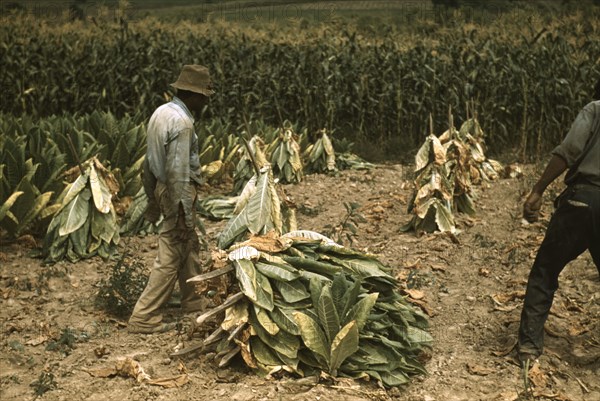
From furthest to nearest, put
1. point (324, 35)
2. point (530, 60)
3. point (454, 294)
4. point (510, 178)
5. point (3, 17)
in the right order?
point (3, 17) < point (324, 35) < point (530, 60) < point (510, 178) < point (454, 294)

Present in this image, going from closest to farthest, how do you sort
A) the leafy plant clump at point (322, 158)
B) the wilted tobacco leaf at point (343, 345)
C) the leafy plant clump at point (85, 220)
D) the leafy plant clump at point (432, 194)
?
the wilted tobacco leaf at point (343, 345)
the leafy plant clump at point (85, 220)
the leafy plant clump at point (432, 194)
the leafy plant clump at point (322, 158)

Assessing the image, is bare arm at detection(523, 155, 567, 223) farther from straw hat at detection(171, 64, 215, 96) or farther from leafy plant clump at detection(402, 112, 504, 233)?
leafy plant clump at detection(402, 112, 504, 233)

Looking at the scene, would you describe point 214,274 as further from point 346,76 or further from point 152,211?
point 346,76

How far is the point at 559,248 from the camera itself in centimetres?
423

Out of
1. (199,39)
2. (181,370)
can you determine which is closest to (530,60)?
(199,39)

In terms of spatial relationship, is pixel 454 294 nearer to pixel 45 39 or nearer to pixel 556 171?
pixel 556 171

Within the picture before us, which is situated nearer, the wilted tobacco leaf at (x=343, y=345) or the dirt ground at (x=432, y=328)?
the wilted tobacco leaf at (x=343, y=345)

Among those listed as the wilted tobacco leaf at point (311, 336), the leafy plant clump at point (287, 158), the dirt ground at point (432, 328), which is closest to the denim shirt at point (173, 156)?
the dirt ground at point (432, 328)

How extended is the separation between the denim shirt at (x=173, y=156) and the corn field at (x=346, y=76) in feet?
22.9

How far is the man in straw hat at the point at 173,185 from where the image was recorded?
15.5 feet

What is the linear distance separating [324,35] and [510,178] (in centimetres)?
492

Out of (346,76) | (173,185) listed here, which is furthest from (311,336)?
(346,76)

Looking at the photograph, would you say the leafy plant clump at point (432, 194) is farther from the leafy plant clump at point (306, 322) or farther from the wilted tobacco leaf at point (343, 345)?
the wilted tobacco leaf at point (343, 345)

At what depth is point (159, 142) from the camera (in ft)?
15.6
